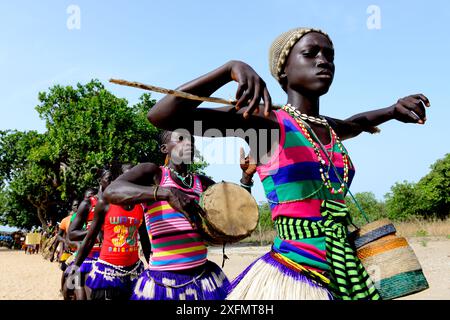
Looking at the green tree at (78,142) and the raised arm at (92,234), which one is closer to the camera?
the raised arm at (92,234)

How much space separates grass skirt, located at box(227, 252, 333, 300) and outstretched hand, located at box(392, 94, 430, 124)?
1.18m

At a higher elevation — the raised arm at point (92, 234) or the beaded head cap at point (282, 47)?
the beaded head cap at point (282, 47)

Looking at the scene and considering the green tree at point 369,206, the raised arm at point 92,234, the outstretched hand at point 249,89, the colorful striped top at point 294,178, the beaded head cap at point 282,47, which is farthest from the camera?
the green tree at point 369,206

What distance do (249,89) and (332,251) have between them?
2.50 ft

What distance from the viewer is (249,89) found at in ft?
5.33

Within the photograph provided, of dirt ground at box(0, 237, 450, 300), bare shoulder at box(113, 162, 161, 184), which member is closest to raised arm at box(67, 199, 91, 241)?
bare shoulder at box(113, 162, 161, 184)

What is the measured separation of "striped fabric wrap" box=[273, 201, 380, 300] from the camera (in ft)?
5.87

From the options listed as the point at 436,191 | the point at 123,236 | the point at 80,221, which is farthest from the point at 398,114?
the point at 436,191

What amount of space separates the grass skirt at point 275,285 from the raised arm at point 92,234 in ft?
10.1

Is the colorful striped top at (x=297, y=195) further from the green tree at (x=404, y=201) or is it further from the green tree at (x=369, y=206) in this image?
the green tree at (x=369, y=206)

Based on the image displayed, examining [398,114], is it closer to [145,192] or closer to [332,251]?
[332,251]

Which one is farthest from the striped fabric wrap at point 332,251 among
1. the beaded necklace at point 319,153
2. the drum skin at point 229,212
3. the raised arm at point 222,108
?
the drum skin at point 229,212

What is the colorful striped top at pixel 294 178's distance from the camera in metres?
1.86
